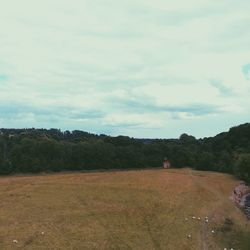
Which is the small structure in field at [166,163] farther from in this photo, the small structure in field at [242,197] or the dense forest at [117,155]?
the small structure in field at [242,197]

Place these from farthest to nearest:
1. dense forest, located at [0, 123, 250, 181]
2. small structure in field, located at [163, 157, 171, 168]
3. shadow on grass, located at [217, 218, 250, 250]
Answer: small structure in field, located at [163, 157, 171, 168] < dense forest, located at [0, 123, 250, 181] < shadow on grass, located at [217, 218, 250, 250]

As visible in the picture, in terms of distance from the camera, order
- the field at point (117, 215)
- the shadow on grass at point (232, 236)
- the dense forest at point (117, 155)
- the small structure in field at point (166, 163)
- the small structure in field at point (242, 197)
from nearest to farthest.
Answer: the field at point (117, 215), the shadow on grass at point (232, 236), the small structure in field at point (242, 197), the dense forest at point (117, 155), the small structure in field at point (166, 163)

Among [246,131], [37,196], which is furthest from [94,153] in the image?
[37,196]

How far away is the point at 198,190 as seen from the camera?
336 ft

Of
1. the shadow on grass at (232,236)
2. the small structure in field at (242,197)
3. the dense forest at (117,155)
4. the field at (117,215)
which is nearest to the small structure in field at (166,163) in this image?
the dense forest at (117,155)

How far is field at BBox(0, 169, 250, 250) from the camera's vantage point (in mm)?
65500

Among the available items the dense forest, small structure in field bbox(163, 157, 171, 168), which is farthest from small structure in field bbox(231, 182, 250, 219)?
small structure in field bbox(163, 157, 171, 168)

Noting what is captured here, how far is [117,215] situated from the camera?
255 feet

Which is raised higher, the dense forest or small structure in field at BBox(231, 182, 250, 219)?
the dense forest

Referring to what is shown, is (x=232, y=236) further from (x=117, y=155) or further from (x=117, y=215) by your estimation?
(x=117, y=155)

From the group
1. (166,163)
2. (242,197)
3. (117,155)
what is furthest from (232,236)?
(166,163)

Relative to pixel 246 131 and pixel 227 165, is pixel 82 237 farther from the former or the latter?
pixel 246 131

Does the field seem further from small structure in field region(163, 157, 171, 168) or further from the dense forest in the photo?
small structure in field region(163, 157, 171, 168)

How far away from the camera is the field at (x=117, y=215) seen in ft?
215
